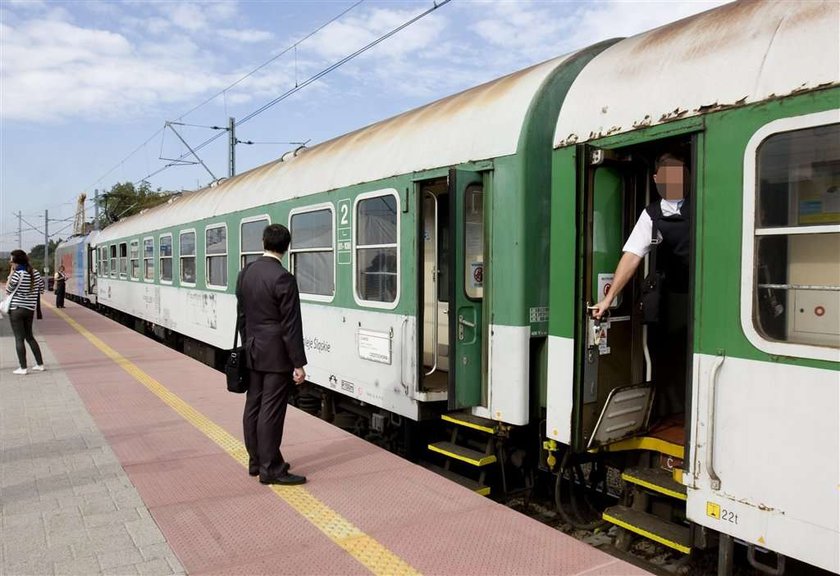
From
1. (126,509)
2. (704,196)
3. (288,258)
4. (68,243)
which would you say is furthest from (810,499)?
(68,243)

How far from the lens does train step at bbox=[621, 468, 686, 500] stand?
12.0 ft

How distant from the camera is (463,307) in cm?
490

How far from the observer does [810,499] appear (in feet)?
9.44

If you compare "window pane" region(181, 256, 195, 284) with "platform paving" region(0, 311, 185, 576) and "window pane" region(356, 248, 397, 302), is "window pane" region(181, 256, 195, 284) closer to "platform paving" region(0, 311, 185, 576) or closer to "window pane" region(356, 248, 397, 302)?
"platform paving" region(0, 311, 185, 576)

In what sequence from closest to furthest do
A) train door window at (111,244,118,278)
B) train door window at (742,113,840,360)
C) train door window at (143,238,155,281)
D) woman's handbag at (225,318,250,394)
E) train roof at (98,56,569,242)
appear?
train door window at (742,113,840,360)
woman's handbag at (225,318,250,394)
train roof at (98,56,569,242)
train door window at (143,238,155,281)
train door window at (111,244,118,278)

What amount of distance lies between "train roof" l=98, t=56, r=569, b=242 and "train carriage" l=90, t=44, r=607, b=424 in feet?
0.05

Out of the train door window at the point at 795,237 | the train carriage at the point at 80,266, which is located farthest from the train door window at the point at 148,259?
the train door window at the point at 795,237

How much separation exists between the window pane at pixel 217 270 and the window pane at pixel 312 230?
2.65 m

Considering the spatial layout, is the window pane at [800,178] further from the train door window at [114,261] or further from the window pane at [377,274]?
the train door window at [114,261]

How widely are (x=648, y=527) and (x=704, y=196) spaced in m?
1.89

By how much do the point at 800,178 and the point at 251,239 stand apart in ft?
23.0

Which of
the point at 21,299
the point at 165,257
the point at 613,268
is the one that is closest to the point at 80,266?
the point at 165,257

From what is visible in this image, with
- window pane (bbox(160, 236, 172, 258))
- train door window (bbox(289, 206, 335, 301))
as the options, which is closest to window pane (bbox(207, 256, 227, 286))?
train door window (bbox(289, 206, 335, 301))

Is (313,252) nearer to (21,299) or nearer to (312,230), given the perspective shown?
(312,230)
